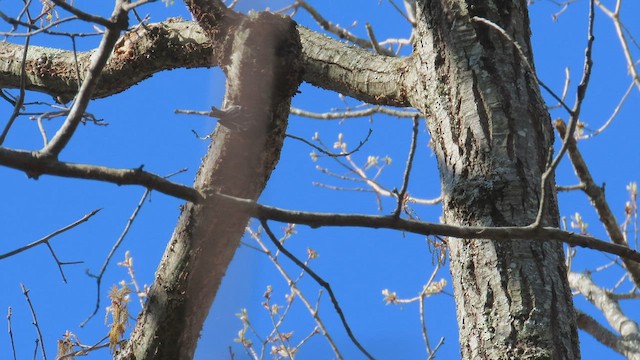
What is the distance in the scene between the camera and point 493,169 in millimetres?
1866

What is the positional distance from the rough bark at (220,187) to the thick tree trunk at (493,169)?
21.1 inches

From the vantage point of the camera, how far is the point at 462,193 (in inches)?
73.9

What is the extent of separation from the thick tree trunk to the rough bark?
1.76 feet

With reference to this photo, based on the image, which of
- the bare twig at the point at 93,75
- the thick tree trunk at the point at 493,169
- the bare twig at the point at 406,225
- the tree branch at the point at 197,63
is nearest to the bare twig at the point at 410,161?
the bare twig at the point at 406,225

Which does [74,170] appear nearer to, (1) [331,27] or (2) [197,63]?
(2) [197,63]

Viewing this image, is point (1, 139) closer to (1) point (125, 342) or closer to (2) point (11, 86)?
(1) point (125, 342)

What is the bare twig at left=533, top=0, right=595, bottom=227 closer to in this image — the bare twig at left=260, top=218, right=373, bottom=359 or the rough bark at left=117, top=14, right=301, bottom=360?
the bare twig at left=260, top=218, right=373, bottom=359

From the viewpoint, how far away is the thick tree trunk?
172 centimetres

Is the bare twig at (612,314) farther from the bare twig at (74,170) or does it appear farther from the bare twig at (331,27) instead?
the bare twig at (74,170)

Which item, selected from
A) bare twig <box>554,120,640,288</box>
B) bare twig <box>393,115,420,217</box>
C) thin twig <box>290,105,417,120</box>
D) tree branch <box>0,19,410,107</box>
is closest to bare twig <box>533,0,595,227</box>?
bare twig <box>393,115,420,217</box>

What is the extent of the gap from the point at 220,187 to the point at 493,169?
0.72 metres

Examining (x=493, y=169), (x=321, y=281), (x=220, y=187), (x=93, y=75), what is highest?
(x=493, y=169)

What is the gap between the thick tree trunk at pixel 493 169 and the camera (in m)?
1.72

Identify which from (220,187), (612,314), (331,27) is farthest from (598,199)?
(220,187)
